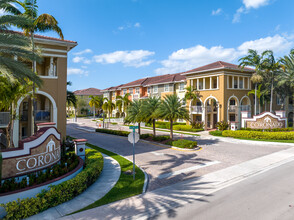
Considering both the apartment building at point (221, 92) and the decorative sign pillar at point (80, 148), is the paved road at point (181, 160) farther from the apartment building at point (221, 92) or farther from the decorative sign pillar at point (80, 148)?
the apartment building at point (221, 92)

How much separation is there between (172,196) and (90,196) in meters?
3.71

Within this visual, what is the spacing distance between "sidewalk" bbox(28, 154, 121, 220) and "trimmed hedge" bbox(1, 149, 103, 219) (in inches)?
7.4

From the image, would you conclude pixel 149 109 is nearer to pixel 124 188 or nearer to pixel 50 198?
pixel 124 188

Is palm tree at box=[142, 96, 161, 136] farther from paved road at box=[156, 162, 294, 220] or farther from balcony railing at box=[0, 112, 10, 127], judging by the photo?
paved road at box=[156, 162, 294, 220]

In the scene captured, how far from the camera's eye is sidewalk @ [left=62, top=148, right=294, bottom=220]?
24.6 ft

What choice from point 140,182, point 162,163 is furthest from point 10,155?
point 162,163

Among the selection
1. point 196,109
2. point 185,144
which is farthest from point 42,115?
point 196,109

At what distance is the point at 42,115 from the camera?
19.4 metres

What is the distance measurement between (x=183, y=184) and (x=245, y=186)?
3104 mm

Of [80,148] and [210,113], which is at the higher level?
[210,113]

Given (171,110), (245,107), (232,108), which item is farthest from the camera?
(245,107)

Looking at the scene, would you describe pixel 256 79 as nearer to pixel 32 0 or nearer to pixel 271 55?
pixel 271 55

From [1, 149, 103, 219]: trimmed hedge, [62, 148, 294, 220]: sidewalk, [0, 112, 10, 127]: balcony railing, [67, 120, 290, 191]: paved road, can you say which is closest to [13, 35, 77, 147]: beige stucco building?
[0, 112, 10, 127]: balcony railing

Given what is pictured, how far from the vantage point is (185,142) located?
62.6 feet
